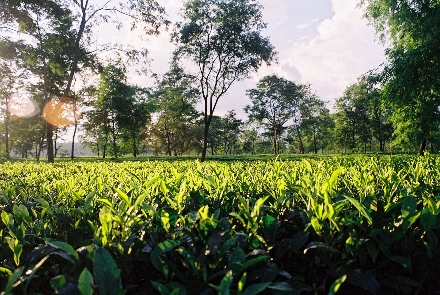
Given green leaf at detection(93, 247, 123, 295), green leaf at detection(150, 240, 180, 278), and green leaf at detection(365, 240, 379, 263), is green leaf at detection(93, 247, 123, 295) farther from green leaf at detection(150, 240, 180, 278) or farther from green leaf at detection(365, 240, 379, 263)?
green leaf at detection(365, 240, 379, 263)

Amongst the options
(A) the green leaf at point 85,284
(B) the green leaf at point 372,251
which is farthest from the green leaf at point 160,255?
(B) the green leaf at point 372,251

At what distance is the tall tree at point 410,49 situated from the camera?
1548 cm

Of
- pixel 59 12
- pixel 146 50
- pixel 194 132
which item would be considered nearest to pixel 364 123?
pixel 194 132

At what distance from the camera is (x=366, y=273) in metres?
1.17

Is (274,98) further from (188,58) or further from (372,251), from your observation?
(372,251)

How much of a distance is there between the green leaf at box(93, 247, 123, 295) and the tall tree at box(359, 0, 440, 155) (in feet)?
60.6

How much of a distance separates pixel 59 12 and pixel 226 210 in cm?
1990

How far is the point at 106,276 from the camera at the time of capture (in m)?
0.93

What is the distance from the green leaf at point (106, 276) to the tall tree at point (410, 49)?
18484 mm

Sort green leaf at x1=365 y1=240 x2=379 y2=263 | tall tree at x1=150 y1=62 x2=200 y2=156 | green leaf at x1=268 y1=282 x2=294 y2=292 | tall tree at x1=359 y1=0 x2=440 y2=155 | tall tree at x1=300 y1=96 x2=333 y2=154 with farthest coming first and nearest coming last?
tall tree at x1=300 y1=96 x2=333 y2=154, tall tree at x1=150 y1=62 x2=200 y2=156, tall tree at x1=359 y1=0 x2=440 y2=155, green leaf at x1=365 y1=240 x2=379 y2=263, green leaf at x1=268 y1=282 x2=294 y2=292

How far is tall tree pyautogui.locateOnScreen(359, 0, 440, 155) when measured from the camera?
1548cm

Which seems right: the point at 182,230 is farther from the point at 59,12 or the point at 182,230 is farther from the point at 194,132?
the point at 194,132

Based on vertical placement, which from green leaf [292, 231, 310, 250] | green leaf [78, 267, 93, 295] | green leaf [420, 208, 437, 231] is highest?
green leaf [420, 208, 437, 231]

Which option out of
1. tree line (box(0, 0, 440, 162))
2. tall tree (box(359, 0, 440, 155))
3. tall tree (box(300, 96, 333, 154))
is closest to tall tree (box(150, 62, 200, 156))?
tree line (box(0, 0, 440, 162))
